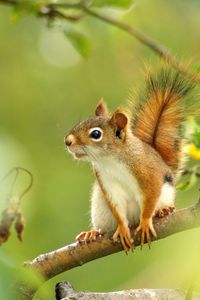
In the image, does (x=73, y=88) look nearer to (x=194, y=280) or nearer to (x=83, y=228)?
(x=83, y=228)

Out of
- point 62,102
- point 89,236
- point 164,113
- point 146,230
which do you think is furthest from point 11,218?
point 62,102

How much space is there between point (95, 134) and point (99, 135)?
0.02 meters

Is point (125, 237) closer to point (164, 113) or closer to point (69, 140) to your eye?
point (69, 140)

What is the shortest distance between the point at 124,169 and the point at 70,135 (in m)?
0.21

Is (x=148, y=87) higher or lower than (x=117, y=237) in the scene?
higher

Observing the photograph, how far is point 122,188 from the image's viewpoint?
252cm

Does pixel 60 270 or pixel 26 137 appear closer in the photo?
pixel 60 270

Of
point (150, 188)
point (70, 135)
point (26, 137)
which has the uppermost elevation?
point (26, 137)

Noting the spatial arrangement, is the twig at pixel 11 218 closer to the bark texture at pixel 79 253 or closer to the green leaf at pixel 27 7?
the bark texture at pixel 79 253

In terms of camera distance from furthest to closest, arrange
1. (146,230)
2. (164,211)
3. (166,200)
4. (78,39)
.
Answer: (78,39) → (166,200) → (164,211) → (146,230)

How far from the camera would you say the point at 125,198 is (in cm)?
251

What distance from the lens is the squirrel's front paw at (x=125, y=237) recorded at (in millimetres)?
2230

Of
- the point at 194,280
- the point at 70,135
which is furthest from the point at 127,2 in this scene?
the point at 194,280

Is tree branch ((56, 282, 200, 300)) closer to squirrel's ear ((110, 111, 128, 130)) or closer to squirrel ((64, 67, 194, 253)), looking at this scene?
squirrel ((64, 67, 194, 253))
